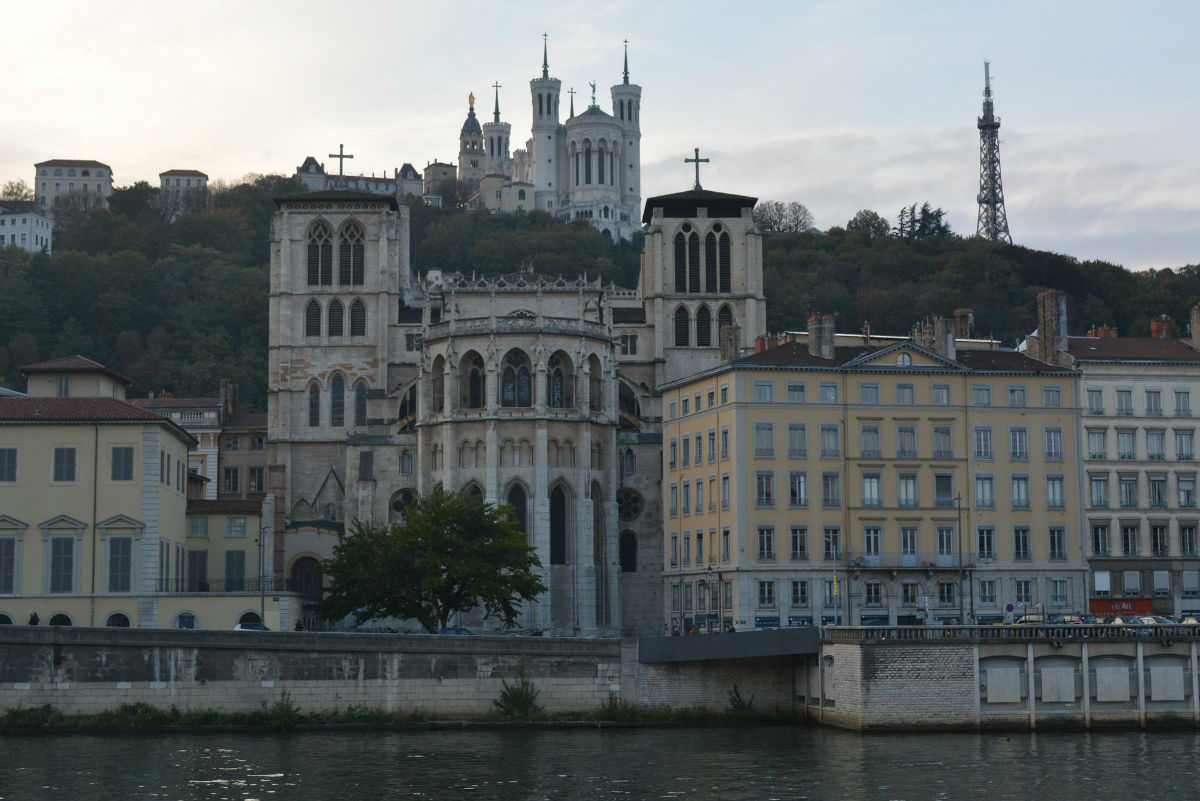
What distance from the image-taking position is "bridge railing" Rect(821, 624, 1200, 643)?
190 feet

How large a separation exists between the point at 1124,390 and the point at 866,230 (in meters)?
89.1

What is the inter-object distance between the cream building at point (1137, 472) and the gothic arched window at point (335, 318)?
46.1 metres

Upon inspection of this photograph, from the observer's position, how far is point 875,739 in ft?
182

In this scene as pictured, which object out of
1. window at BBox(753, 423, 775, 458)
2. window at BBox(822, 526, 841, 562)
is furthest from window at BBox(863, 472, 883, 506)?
window at BBox(753, 423, 775, 458)

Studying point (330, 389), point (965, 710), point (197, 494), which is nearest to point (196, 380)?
point (330, 389)

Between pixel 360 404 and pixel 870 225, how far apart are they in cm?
7768

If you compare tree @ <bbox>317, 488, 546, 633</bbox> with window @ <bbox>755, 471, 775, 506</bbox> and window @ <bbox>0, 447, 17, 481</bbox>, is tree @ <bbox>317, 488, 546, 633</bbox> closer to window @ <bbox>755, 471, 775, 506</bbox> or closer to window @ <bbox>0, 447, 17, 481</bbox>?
window @ <bbox>755, 471, 775, 506</bbox>

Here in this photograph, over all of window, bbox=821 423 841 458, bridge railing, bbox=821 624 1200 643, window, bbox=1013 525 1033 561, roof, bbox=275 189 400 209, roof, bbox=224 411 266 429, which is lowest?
bridge railing, bbox=821 624 1200 643

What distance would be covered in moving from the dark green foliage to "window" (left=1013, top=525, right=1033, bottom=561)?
968 inches

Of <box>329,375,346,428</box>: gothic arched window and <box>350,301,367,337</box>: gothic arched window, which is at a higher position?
<box>350,301,367,337</box>: gothic arched window

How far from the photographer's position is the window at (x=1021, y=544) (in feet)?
249

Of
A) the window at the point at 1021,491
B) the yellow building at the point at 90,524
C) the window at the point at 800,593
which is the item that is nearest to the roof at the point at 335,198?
the yellow building at the point at 90,524

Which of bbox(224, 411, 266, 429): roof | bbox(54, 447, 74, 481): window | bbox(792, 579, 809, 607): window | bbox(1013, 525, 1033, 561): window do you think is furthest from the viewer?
bbox(224, 411, 266, 429): roof

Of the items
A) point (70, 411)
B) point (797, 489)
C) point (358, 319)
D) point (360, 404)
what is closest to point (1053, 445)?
point (797, 489)
